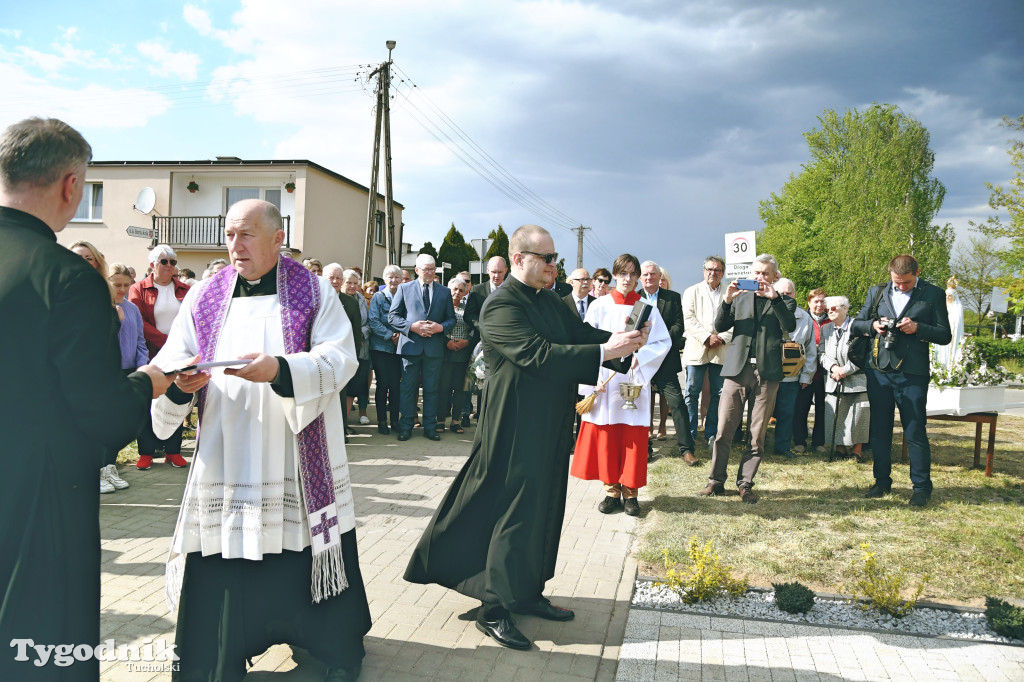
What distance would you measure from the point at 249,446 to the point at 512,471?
4.43 feet

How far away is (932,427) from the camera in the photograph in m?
11.7

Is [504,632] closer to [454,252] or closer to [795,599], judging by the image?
[795,599]

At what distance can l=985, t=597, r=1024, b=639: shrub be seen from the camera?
12.6 feet

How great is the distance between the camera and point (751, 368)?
6773 mm

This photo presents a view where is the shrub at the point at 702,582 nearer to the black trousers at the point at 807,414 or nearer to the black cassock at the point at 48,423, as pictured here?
the black cassock at the point at 48,423

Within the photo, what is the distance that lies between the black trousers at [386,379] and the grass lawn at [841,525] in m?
3.80

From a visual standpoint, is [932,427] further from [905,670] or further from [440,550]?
[440,550]

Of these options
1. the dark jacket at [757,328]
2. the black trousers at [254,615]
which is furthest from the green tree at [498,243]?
the black trousers at [254,615]

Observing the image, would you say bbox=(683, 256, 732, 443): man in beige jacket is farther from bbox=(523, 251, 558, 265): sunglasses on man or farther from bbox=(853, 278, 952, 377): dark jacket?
bbox=(523, 251, 558, 265): sunglasses on man

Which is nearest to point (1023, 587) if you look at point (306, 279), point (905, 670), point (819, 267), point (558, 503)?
point (905, 670)

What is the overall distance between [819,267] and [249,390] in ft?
133

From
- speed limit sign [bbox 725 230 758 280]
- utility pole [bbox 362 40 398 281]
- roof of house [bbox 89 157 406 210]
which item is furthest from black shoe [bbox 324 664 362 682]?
roof of house [bbox 89 157 406 210]

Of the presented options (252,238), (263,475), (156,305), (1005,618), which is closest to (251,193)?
(156,305)

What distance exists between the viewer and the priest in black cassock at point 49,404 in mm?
1860
